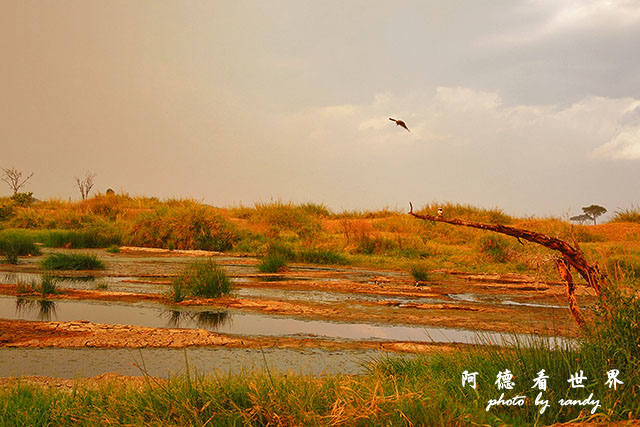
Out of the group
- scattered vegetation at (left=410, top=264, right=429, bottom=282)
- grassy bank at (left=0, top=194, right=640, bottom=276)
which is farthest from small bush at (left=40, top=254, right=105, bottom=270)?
scattered vegetation at (left=410, top=264, right=429, bottom=282)

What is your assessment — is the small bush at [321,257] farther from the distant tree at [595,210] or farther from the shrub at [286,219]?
the distant tree at [595,210]

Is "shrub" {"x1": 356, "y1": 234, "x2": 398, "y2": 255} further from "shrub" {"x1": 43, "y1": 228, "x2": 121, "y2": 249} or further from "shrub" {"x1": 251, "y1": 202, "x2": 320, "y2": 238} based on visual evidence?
"shrub" {"x1": 43, "y1": 228, "x2": 121, "y2": 249}

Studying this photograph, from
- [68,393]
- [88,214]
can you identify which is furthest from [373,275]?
[88,214]

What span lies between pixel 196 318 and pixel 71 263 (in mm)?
6301

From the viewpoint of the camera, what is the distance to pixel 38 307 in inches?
290

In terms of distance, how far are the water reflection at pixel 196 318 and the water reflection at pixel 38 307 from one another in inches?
58.1

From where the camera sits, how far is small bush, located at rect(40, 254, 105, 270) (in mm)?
11594

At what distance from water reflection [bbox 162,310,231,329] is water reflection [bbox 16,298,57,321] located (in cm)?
147

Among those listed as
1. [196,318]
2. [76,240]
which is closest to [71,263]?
[196,318]

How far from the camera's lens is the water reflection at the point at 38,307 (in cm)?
688

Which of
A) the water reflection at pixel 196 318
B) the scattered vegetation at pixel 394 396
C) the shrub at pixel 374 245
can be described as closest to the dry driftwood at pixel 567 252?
the scattered vegetation at pixel 394 396

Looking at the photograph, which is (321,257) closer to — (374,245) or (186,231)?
(374,245)

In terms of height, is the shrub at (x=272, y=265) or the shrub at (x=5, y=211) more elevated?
the shrub at (x=5, y=211)

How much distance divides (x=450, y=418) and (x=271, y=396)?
951mm
